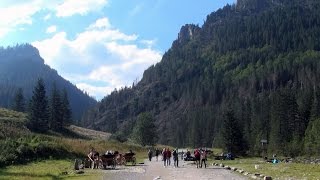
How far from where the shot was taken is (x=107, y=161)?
5734 cm

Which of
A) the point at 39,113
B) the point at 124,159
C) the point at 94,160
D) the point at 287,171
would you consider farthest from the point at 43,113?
the point at 287,171

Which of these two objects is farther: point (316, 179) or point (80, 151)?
point (80, 151)

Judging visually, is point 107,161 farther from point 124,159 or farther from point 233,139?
point 233,139

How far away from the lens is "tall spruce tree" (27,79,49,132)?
126325 millimetres

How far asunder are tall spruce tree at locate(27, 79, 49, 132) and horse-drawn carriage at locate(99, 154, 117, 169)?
232 feet

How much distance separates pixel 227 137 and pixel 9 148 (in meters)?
79.9

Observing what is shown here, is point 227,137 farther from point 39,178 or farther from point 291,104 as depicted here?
point 39,178

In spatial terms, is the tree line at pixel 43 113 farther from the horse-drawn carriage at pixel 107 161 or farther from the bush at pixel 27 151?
the horse-drawn carriage at pixel 107 161

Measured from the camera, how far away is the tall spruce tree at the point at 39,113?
126325 mm

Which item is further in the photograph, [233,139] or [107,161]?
[233,139]

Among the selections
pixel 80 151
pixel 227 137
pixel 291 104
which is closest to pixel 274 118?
pixel 291 104

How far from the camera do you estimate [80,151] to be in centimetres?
7550

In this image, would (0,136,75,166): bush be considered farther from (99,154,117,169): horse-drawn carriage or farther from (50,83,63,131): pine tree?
(50,83,63,131): pine tree

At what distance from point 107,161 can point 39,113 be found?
273ft
